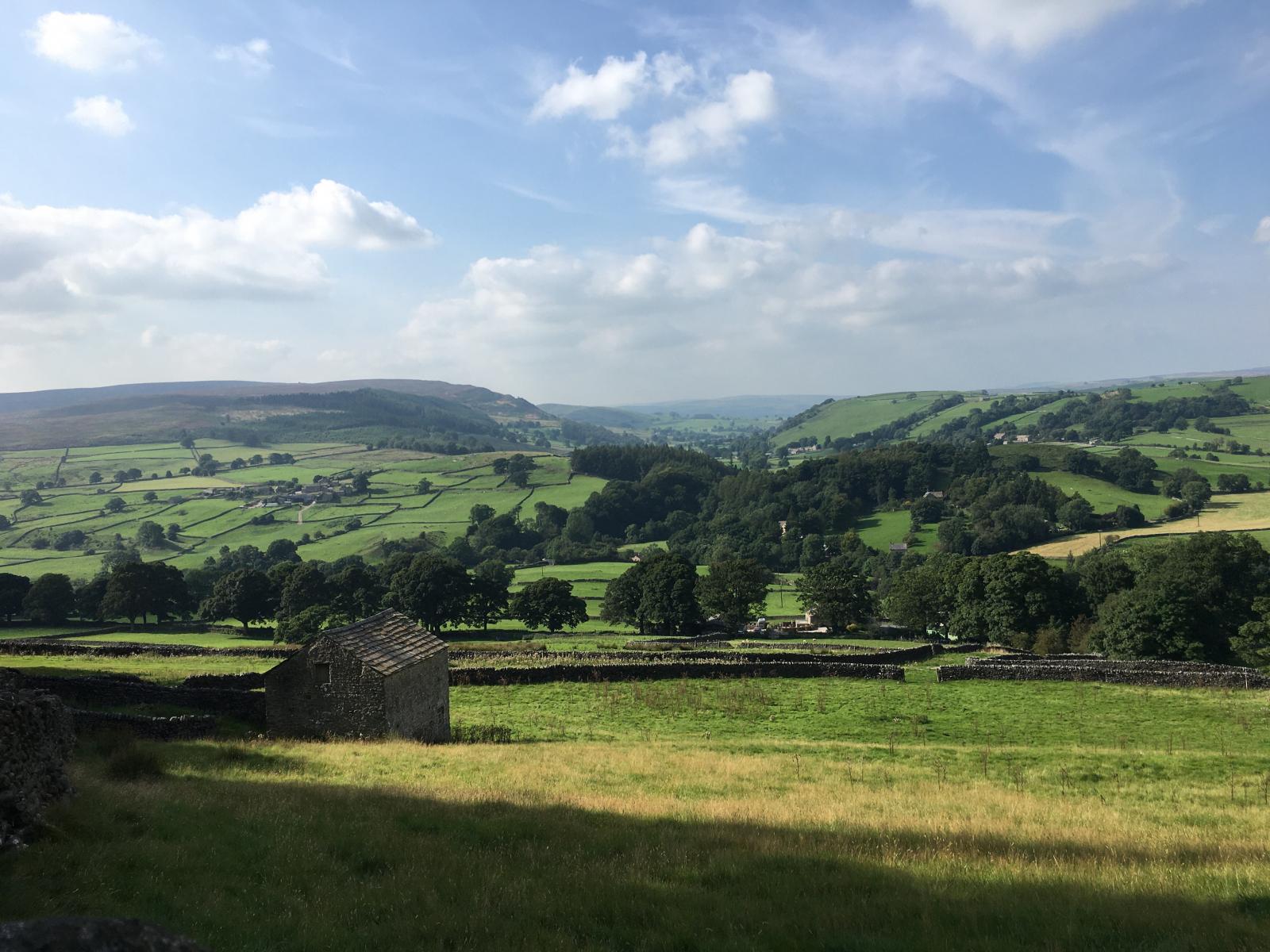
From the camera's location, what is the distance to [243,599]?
60.6 meters

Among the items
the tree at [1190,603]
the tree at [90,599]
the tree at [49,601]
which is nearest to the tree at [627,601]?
the tree at [1190,603]

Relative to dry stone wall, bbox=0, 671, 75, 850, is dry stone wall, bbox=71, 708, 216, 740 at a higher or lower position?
lower

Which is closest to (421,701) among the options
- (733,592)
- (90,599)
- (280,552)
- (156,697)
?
(156,697)

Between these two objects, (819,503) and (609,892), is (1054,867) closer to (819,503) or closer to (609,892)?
(609,892)

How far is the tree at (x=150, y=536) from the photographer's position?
112 m

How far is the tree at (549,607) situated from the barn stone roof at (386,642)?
39.2 metres

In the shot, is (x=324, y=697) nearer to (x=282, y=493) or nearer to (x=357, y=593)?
(x=357, y=593)

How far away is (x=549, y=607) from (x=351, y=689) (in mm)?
41843

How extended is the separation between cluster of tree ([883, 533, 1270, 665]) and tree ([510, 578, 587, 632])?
81.9ft

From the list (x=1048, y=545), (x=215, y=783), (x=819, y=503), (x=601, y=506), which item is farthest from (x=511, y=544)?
(x=215, y=783)

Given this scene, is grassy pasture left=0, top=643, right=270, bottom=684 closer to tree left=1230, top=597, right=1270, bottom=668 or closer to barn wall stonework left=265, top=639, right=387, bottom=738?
barn wall stonework left=265, top=639, right=387, bottom=738

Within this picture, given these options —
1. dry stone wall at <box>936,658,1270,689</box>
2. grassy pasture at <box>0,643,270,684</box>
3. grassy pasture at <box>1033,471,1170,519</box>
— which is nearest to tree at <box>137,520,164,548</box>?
grassy pasture at <box>0,643,270,684</box>

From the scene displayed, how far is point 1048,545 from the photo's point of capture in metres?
101

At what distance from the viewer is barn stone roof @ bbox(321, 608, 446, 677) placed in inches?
765
